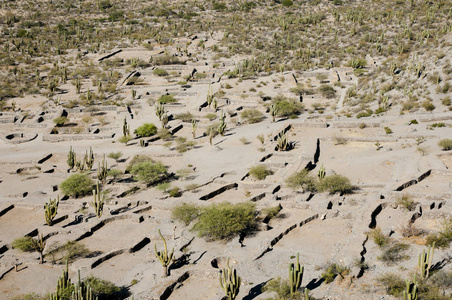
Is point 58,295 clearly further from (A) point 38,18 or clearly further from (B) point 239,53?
(A) point 38,18

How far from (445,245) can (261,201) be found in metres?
10.5

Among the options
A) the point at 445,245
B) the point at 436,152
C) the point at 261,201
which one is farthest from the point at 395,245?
the point at 436,152

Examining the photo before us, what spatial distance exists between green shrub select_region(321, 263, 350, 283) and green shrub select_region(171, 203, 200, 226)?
850cm

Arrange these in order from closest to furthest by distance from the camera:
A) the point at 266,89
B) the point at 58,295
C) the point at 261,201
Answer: the point at 58,295
the point at 261,201
the point at 266,89

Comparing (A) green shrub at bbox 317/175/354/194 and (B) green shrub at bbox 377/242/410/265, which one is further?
(A) green shrub at bbox 317/175/354/194

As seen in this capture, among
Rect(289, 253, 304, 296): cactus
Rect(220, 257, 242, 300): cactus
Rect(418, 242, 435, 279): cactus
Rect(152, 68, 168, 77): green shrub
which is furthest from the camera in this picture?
Rect(152, 68, 168, 77): green shrub

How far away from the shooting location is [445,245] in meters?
21.0

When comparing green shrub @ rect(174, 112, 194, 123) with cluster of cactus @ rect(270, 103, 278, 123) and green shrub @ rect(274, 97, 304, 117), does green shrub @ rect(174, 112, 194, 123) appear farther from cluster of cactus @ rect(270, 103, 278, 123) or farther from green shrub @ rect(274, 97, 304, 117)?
green shrub @ rect(274, 97, 304, 117)

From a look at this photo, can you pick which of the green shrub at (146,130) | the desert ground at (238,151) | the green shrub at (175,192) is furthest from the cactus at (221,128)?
the green shrub at (175,192)

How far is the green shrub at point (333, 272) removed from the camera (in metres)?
19.6

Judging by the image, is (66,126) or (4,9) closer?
(66,126)

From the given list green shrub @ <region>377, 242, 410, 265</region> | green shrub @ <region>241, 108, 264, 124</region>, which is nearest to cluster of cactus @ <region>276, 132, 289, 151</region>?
green shrub @ <region>241, 108, 264, 124</region>

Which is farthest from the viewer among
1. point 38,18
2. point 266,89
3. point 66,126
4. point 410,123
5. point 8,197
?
point 38,18

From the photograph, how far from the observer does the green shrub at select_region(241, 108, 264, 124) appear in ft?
152
